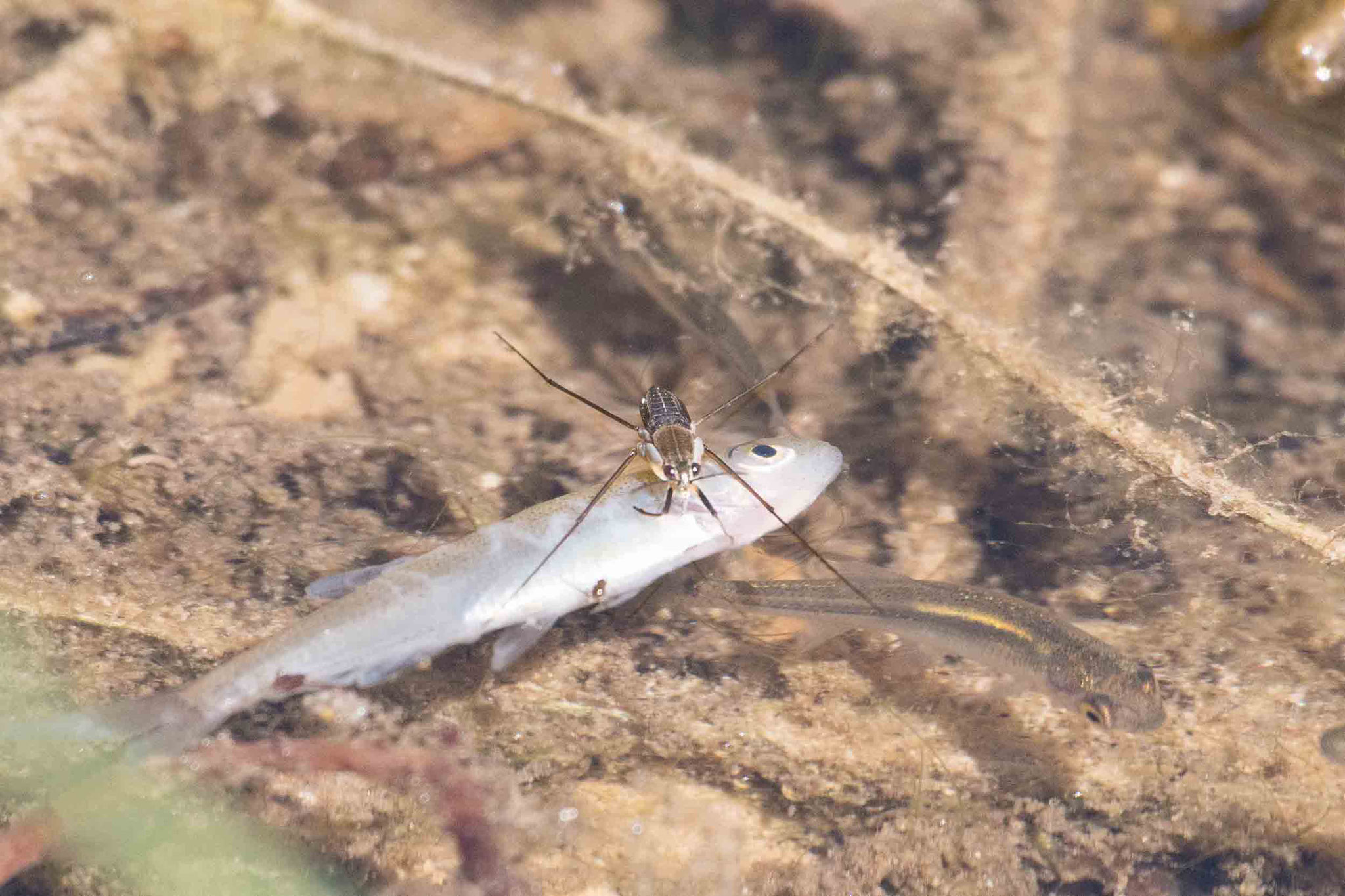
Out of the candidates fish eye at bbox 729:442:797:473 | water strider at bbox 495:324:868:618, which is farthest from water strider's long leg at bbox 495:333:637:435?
Answer: fish eye at bbox 729:442:797:473

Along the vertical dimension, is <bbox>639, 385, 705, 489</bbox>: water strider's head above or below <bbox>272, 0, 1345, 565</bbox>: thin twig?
below

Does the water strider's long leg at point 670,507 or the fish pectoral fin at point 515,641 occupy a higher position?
the water strider's long leg at point 670,507

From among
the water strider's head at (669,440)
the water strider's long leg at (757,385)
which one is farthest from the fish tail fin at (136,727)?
the water strider's long leg at (757,385)

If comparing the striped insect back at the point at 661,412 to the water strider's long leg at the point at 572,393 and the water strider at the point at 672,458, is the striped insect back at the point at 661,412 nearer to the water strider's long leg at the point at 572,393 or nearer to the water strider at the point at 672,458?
the water strider at the point at 672,458

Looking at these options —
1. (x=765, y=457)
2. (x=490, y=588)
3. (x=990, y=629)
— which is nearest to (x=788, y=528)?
(x=765, y=457)

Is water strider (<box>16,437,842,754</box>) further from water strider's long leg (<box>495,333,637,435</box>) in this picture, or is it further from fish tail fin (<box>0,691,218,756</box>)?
water strider's long leg (<box>495,333,637,435</box>)

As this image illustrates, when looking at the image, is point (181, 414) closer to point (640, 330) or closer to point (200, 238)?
point (200, 238)

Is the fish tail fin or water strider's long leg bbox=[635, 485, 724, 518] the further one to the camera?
water strider's long leg bbox=[635, 485, 724, 518]

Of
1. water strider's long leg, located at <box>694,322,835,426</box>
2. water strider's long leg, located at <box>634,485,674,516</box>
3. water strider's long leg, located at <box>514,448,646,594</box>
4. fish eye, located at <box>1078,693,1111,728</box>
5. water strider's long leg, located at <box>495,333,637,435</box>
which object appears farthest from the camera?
water strider's long leg, located at <box>694,322,835,426</box>
